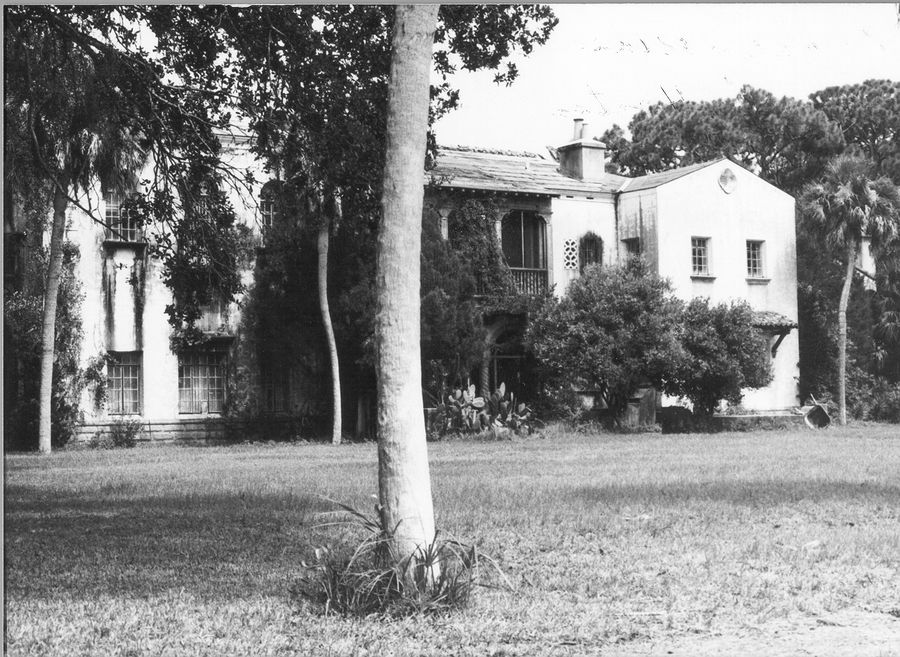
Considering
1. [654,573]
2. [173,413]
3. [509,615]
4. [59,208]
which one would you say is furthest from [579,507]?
[59,208]

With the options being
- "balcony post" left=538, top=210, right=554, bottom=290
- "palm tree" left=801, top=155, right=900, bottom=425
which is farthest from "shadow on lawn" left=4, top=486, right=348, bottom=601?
"balcony post" left=538, top=210, right=554, bottom=290

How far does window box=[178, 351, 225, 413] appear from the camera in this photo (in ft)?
50.6

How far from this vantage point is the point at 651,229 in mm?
18547

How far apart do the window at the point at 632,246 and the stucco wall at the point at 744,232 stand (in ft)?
2.72

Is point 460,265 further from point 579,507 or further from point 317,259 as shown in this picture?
point 579,507

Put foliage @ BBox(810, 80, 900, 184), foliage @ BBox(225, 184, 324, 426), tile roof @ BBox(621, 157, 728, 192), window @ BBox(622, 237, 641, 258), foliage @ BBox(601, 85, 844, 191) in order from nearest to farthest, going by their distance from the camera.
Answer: foliage @ BBox(810, 80, 900, 184), foliage @ BBox(601, 85, 844, 191), tile roof @ BBox(621, 157, 728, 192), foliage @ BBox(225, 184, 324, 426), window @ BBox(622, 237, 641, 258)

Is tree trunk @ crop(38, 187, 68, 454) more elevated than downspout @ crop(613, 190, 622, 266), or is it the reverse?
downspout @ crop(613, 190, 622, 266)

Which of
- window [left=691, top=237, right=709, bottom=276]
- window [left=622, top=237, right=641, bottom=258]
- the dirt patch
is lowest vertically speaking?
the dirt patch

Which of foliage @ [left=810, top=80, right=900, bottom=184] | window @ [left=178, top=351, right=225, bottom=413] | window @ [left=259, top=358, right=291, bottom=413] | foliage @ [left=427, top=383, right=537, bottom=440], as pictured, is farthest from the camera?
window @ [left=259, top=358, right=291, bottom=413]

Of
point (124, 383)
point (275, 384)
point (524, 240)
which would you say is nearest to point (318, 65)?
point (124, 383)

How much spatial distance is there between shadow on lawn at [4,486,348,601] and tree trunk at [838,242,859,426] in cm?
646

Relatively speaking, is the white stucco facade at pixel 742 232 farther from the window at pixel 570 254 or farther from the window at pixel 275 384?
the window at pixel 275 384

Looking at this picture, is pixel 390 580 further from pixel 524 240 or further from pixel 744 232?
pixel 524 240

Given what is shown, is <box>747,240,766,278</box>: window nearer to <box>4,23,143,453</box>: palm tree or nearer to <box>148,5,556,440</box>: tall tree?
<box>148,5,556,440</box>: tall tree
